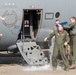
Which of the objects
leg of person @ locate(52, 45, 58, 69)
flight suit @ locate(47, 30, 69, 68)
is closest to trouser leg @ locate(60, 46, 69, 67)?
flight suit @ locate(47, 30, 69, 68)

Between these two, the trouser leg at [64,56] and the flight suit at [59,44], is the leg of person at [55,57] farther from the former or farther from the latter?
the trouser leg at [64,56]

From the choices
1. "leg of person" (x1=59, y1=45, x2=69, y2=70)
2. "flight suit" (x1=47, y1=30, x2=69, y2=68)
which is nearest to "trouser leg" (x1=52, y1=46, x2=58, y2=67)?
"flight suit" (x1=47, y1=30, x2=69, y2=68)

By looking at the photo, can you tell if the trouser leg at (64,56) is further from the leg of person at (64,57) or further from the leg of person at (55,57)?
the leg of person at (55,57)

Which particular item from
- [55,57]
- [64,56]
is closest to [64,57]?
[64,56]

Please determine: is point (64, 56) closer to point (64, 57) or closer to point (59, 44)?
point (64, 57)

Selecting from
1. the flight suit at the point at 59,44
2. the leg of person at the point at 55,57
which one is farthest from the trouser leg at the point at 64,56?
the leg of person at the point at 55,57

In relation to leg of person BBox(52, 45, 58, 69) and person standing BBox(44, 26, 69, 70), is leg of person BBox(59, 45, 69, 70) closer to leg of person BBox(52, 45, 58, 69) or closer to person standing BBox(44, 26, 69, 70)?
person standing BBox(44, 26, 69, 70)

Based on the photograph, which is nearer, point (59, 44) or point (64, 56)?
point (59, 44)

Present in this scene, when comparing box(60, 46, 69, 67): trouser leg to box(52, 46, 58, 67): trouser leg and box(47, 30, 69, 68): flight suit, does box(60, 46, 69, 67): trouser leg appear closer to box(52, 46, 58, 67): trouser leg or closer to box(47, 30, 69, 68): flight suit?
box(47, 30, 69, 68): flight suit

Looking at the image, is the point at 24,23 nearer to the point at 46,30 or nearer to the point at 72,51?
the point at 46,30

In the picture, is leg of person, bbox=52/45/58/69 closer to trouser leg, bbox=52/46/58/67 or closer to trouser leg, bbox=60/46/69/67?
trouser leg, bbox=52/46/58/67

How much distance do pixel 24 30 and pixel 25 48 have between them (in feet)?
3.01

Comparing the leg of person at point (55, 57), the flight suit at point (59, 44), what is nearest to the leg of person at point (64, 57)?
the flight suit at point (59, 44)

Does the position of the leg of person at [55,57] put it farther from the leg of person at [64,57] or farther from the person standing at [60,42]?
the leg of person at [64,57]
